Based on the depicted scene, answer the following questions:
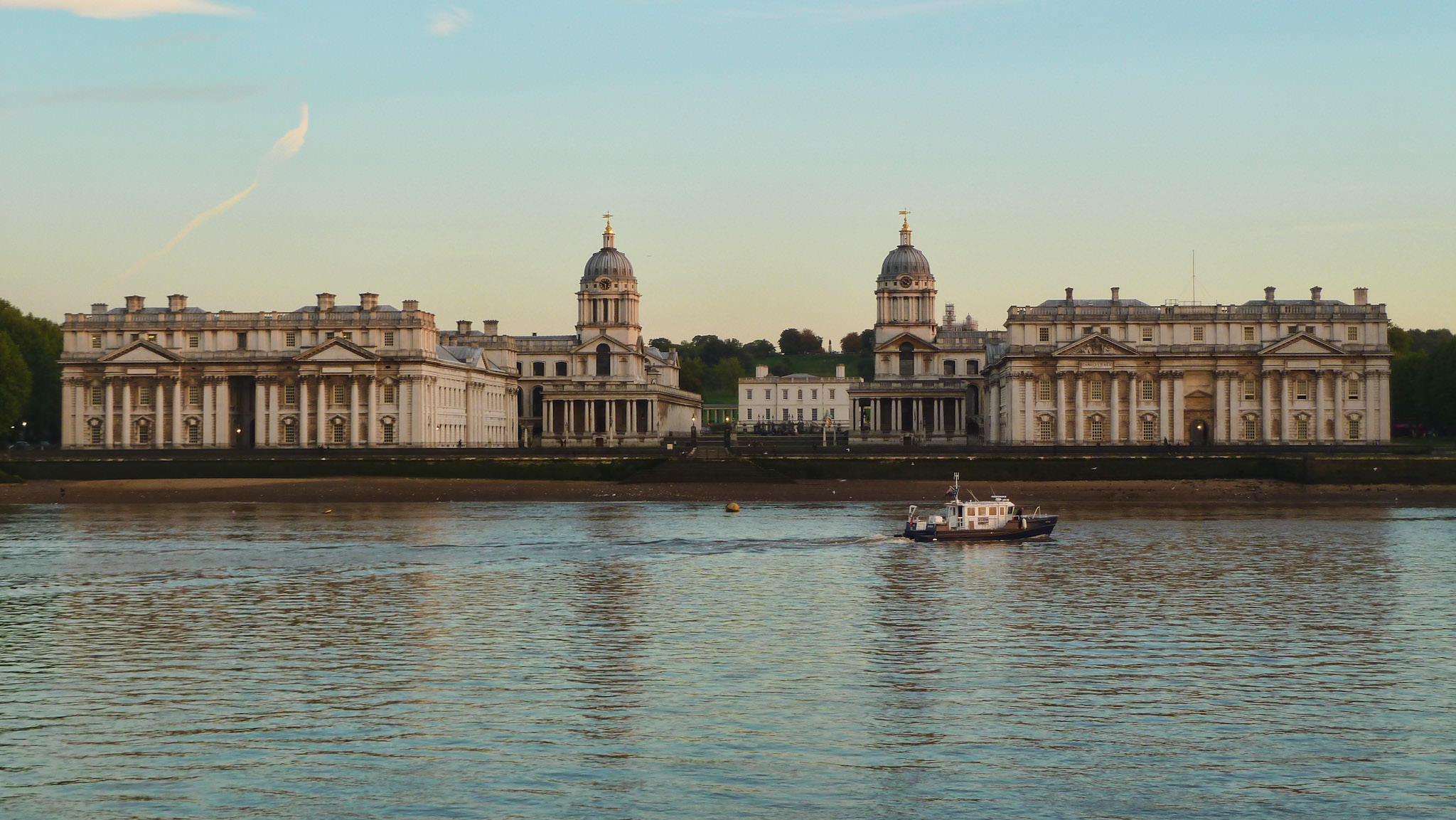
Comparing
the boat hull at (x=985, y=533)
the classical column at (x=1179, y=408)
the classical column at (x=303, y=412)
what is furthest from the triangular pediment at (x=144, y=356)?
the boat hull at (x=985, y=533)

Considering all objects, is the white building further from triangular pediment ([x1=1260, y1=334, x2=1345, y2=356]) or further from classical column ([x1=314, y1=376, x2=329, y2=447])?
triangular pediment ([x1=1260, y1=334, x2=1345, y2=356])

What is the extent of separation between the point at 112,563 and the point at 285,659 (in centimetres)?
2511

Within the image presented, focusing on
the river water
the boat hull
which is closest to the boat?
the boat hull

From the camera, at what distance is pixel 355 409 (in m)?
132

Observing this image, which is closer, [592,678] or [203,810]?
[203,810]

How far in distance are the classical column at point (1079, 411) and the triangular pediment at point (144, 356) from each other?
238 ft

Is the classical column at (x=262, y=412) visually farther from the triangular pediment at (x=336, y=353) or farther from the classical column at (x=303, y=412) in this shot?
the triangular pediment at (x=336, y=353)

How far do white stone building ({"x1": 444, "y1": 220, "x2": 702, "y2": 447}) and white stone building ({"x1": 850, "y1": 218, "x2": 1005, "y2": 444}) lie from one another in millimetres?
21582

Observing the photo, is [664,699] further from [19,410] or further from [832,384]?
[832,384]

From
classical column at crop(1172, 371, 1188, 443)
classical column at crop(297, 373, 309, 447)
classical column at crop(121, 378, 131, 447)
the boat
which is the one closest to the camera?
the boat

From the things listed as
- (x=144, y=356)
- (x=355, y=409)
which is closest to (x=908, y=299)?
(x=355, y=409)

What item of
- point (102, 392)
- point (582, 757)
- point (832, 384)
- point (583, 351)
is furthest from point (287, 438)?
point (582, 757)

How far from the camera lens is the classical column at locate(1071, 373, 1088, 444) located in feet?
419

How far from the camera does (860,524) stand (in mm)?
76375
